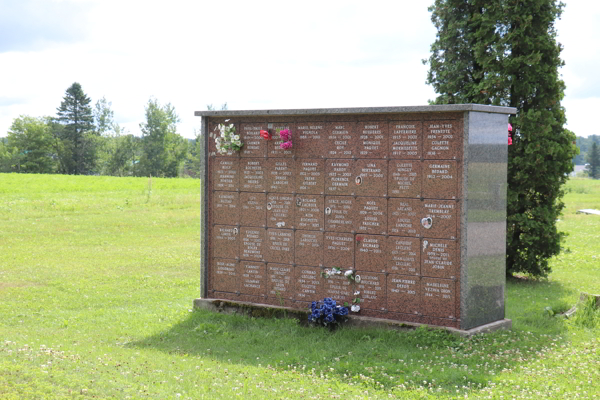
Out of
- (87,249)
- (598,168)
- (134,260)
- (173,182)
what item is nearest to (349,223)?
(134,260)

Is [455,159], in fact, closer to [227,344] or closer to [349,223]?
[349,223]

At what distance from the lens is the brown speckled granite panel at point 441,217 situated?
8.91m

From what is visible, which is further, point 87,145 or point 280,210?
point 87,145

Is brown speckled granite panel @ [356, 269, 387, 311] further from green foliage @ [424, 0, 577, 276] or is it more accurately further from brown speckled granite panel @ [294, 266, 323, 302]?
green foliage @ [424, 0, 577, 276]

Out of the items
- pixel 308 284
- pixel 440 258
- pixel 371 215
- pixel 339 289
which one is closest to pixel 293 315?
pixel 308 284

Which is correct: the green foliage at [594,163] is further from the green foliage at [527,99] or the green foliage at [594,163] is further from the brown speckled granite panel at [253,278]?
the brown speckled granite panel at [253,278]

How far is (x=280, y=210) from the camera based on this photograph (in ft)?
33.8

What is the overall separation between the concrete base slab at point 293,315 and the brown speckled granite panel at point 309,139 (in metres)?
2.38

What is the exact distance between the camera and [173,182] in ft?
146

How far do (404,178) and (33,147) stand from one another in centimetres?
7176

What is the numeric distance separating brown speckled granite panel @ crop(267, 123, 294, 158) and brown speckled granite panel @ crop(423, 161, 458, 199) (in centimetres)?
218

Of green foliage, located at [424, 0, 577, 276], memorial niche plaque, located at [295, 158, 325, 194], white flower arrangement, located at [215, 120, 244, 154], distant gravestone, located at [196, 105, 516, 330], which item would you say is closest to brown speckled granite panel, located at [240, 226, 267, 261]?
distant gravestone, located at [196, 105, 516, 330]

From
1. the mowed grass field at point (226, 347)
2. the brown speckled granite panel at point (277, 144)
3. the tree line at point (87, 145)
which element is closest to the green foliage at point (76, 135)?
the tree line at point (87, 145)

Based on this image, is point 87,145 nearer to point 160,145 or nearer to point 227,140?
point 160,145
